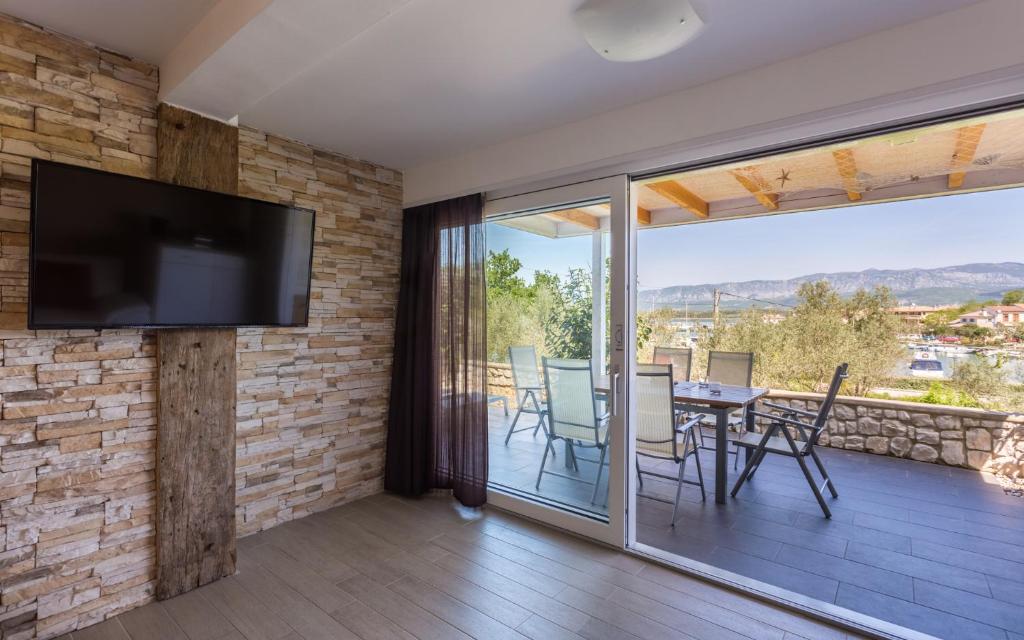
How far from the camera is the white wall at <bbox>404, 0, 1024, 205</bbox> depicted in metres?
1.68

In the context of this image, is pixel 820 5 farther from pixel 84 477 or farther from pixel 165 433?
pixel 84 477

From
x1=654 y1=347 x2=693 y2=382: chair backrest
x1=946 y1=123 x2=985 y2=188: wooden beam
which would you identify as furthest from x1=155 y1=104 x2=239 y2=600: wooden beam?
x1=946 y1=123 x2=985 y2=188: wooden beam

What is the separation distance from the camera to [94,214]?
6.19 ft

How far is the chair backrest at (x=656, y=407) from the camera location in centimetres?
319

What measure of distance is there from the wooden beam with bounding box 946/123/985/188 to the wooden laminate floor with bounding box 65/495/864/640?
2983mm

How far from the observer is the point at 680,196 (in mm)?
4457

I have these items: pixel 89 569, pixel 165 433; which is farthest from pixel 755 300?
pixel 89 569

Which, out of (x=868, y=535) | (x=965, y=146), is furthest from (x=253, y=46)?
(x=965, y=146)

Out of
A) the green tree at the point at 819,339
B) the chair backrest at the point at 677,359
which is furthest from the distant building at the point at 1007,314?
the chair backrest at the point at 677,359

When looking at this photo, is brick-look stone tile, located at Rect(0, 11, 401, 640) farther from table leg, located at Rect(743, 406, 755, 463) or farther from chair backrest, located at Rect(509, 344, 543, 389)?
table leg, located at Rect(743, 406, 755, 463)

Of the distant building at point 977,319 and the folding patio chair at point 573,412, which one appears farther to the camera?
the distant building at point 977,319

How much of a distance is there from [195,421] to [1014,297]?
20.3 ft

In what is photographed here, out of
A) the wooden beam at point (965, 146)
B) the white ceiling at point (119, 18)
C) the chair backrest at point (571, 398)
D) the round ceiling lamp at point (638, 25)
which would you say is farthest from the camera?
the chair backrest at point (571, 398)

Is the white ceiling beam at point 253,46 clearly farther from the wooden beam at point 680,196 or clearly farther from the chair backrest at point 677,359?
the chair backrest at point 677,359
